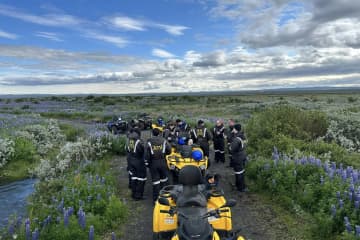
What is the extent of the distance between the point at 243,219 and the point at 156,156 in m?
3.20

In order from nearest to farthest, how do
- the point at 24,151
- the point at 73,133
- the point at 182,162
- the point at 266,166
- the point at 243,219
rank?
the point at 243,219
the point at 182,162
the point at 266,166
the point at 24,151
the point at 73,133

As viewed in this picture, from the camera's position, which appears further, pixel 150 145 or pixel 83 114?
pixel 83 114

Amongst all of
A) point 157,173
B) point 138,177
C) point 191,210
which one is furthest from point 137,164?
point 191,210

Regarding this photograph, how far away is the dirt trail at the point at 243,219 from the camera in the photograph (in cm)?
779

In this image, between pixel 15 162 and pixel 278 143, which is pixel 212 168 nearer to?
pixel 278 143

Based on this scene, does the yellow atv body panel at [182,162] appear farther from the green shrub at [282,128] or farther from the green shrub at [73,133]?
the green shrub at [73,133]

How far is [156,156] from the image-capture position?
1002 centimetres

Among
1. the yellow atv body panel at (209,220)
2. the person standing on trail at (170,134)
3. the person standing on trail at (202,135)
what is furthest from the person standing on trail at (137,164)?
the person standing on trail at (202,135)

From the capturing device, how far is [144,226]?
8352 millimetres

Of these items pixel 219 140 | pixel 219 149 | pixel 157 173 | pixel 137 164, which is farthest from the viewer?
pixel 219 149

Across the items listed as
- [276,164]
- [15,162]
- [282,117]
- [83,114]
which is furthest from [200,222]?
[83,114]

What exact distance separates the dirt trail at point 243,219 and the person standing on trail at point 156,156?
2.44 feet

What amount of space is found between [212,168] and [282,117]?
4835mm

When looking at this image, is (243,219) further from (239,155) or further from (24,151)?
(24,151)
